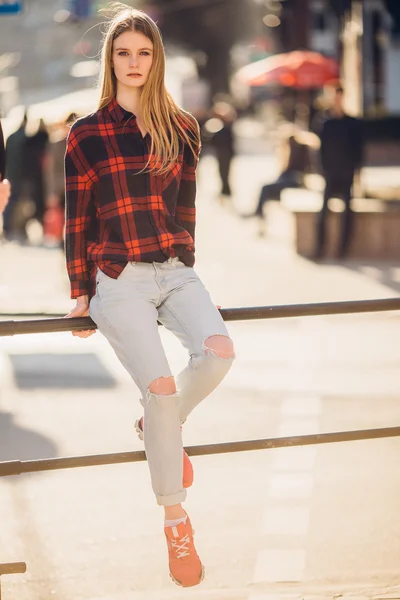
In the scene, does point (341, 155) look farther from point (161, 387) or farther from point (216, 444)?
point (161, 387)

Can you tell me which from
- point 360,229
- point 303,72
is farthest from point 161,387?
point 303,72

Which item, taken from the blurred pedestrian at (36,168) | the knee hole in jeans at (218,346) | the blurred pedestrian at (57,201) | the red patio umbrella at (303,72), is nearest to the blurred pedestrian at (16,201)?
the blurred pedestrian at (36,168)

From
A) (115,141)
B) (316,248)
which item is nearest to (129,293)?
(115,141)

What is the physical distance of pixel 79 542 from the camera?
5262mm

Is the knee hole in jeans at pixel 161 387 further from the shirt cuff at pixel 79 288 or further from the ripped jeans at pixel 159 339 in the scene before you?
the shirt cuff at pixel 79 288

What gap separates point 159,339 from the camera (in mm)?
3824

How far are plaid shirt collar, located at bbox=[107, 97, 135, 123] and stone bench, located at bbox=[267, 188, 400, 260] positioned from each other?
39.3ft

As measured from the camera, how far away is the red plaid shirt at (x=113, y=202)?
3902 millimetres

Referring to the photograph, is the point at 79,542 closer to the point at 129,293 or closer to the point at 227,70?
the point at 129,293

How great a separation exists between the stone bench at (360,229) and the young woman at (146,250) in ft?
39.3

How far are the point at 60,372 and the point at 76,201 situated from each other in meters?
5.37

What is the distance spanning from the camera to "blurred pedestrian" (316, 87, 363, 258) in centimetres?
1521

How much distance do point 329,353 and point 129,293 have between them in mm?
5966

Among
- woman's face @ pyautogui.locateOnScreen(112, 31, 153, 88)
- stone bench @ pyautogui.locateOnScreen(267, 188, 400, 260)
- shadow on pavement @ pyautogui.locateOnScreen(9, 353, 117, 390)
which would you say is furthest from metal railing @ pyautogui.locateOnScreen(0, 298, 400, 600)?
stone bench @ pyautogui.locateOnScreen(267, 188, 400, 260)
